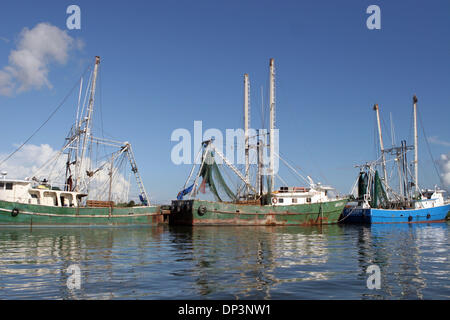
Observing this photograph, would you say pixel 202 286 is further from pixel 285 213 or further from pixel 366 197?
pixel 366 197

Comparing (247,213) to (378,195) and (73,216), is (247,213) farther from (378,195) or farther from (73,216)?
(378,195)

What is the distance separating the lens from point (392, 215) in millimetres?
52500

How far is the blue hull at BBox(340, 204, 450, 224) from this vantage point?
51188 mm

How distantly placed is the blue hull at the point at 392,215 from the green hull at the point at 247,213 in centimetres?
682

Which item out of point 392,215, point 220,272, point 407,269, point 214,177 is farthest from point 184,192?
point 407,269

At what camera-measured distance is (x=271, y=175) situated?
44375 millimetres

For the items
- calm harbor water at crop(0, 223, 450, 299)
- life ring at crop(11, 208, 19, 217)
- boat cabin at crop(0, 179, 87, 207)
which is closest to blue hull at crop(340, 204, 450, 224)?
calm harbor water at crop(0, 223, 450, 299)

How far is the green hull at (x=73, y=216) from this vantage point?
33469mm

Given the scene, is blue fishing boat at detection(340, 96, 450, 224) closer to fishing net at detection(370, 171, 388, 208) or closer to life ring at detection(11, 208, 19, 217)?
fishing net at detection(370, 171, 388, 208)

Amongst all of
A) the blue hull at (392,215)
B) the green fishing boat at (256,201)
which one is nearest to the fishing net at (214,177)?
the green fishing boat at (256,201)

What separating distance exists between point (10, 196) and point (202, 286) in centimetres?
3092

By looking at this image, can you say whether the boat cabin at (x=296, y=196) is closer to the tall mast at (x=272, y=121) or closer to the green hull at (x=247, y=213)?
the green hull at (x=247, y=213)

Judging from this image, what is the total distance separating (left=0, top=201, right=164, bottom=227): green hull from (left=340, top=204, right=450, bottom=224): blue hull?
87.6ft
